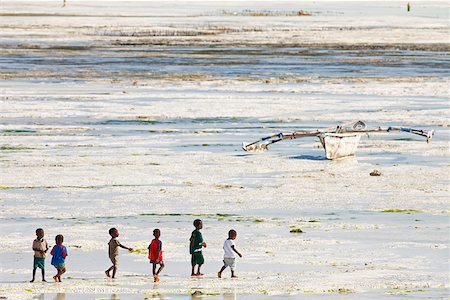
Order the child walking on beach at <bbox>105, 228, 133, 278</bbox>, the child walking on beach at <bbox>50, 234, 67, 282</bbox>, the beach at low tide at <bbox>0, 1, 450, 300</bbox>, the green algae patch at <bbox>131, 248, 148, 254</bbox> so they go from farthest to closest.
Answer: the green algae patch at <bbox>131, 248, 148, 254</bbox> < the beach at low tide at <bbox>0, 1, 450, 300</bbox> < the child walking on beach at <bbox>105, 228, 133, 278</bbox> < the child walking on beach at <bbox>50, 234, 67, 282</bbox>

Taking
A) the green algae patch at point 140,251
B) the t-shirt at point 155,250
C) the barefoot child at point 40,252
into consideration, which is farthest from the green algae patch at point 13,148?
the t-shirt at point 155,250

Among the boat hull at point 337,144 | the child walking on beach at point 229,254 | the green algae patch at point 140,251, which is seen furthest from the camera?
the boat hull at point 337,144

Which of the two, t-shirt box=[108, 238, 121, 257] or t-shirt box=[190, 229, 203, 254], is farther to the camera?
t-shirt box=[190, 229, 203, 254]

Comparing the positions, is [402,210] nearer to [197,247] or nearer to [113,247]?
[197,247]

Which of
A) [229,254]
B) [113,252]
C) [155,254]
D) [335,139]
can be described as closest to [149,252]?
[155,254]

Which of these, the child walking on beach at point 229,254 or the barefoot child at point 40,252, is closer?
the barefoot child at point 40,252

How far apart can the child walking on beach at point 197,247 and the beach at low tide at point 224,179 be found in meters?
0.28

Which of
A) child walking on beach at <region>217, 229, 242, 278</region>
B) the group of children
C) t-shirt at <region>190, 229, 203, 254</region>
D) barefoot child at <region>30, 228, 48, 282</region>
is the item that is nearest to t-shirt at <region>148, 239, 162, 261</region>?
the group of children

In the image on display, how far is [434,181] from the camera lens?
91.8 ft

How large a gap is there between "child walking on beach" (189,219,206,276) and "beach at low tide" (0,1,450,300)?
Result: 283 mm

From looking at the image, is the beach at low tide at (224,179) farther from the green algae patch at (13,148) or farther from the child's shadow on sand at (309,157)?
the child's shadow on sand at (309,157)

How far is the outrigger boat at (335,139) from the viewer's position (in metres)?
31.3

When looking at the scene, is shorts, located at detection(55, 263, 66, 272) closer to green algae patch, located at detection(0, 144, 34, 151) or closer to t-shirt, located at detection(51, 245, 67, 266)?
t-shirt, located at detection(51, 245, 67, 266)

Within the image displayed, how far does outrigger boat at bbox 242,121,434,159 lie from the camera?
1232 inches
